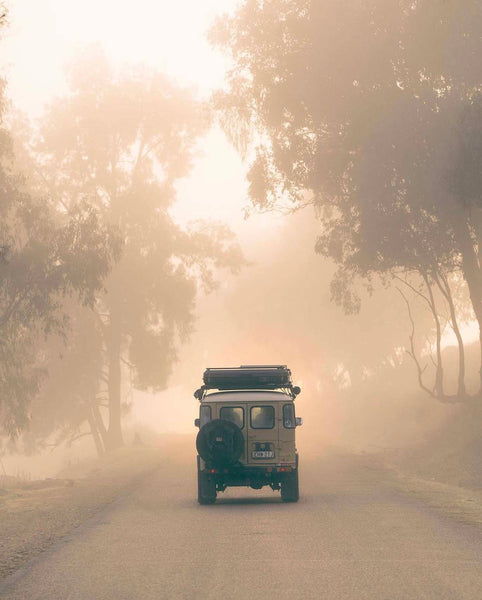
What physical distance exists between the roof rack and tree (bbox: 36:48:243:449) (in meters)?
26.6

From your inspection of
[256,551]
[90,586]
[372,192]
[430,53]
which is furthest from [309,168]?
[90,586]

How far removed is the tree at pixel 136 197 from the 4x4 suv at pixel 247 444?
29123 millimetres

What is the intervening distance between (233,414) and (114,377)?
32205 mm

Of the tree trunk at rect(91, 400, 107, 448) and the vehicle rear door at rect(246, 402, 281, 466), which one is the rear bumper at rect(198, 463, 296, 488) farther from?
the tree trunk at rect(91, 400, 107, 448)

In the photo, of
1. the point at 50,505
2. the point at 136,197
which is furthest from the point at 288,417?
the point at 136,197

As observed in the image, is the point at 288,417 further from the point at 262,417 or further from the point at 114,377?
the point at 114,377

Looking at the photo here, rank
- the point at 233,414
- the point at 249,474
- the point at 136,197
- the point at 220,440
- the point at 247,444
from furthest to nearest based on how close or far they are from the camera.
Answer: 1. the point at 136,197
2. the point at 233,414
3. the point at 247,444
4. the point at 249,474
5. the point at 220,440

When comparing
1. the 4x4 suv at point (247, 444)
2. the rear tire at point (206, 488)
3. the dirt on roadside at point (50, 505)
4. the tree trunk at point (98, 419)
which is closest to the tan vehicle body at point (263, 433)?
the 4x4 suv at point (247, 444)

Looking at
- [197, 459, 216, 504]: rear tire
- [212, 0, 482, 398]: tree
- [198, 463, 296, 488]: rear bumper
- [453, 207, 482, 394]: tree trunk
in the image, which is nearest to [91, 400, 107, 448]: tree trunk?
[212, 0, 482, 398]: tree

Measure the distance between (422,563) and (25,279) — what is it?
834 inches

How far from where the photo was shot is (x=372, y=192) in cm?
2698

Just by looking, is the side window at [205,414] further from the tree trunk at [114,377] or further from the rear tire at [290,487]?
the tree trunk at [114,377]

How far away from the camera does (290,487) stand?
17.9 metres

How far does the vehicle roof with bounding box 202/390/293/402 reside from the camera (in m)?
18.1
